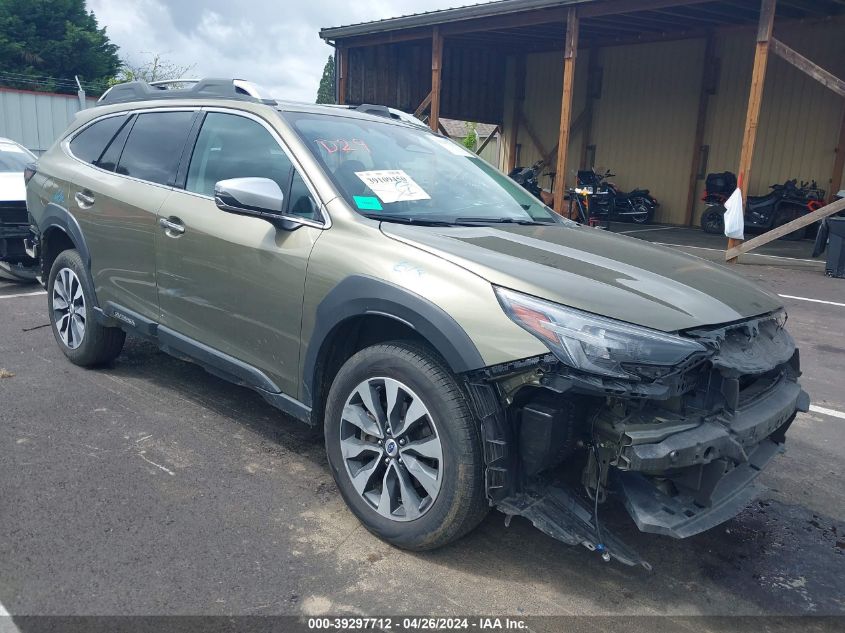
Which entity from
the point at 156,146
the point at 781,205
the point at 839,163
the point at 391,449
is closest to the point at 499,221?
the point at 391,449

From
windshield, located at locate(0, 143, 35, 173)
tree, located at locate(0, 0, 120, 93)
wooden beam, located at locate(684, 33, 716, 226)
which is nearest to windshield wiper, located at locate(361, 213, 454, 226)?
windshield, located at locate(0, 143, 35, 173)

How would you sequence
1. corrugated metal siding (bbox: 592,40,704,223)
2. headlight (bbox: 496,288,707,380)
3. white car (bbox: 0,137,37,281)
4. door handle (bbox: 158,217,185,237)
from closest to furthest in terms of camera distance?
headlight (bbox: 496,288,707,380) < door handle (bbox: 158,217,185,237) < white car (bbox: 0,137,37,281) < corrugated metal siding (bbox: 592,40,704,223)

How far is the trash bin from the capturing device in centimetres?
1052

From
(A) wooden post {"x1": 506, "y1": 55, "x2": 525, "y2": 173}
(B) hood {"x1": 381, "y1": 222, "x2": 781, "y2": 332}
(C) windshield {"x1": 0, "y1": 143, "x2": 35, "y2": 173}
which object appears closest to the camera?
(B) hood {"x1": 381, "y1": 222, "x2": 781, "y2": 332}

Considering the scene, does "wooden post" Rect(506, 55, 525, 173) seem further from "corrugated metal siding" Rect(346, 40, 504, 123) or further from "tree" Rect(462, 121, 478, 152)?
"tree" Rect(462, 121, 478, 152)

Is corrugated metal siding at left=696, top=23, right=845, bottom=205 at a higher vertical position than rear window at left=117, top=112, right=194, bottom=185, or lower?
higher

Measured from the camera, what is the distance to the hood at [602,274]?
8.25ft

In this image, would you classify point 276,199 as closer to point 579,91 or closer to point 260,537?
point 260,537

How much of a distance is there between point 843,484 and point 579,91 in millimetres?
19187

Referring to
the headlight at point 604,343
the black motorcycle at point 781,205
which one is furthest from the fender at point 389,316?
the black motorcycle at point 781,205

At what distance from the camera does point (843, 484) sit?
12.3ft

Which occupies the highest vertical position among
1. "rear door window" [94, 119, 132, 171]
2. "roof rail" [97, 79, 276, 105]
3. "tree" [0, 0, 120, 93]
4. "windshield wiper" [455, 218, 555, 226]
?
"tree" [0, 0, 120, 93]

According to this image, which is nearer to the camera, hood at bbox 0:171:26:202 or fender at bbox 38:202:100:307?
fender at bbox 38:202:100:307

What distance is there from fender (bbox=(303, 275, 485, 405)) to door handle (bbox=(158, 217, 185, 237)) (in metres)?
1.17
